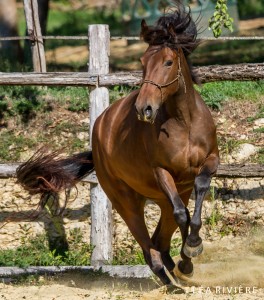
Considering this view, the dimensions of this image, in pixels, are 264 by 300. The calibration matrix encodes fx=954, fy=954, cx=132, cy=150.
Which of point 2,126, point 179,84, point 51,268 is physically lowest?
point 51,268

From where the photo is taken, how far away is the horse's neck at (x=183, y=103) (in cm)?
685

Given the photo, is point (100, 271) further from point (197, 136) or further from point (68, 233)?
point (197, 136)

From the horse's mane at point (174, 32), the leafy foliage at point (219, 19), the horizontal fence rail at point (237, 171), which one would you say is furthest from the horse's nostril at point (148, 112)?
the leafy foliage at point (219, 19)

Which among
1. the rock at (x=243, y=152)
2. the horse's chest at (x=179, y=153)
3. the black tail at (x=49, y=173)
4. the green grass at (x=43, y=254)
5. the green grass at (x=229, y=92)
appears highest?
the horse's chest at (x=179, y=153)

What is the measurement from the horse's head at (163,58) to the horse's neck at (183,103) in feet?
0.27

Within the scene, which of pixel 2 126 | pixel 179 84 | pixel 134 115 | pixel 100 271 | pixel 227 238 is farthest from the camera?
pixel 2 126

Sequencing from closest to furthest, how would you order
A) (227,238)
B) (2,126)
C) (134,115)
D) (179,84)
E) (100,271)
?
(179,84) → (134,115) → (100,271) → (227,238) → (2,126)

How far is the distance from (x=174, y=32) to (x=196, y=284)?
2170 millimetres

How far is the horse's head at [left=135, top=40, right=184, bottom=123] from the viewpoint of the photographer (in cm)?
630

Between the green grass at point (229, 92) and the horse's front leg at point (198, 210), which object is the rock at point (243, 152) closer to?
the green grass at point (229, 92)

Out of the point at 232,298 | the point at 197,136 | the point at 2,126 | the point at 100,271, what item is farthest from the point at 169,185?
the point at 2,126

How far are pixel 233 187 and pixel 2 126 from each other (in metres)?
2.65

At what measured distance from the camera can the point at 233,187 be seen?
9328 millimetres

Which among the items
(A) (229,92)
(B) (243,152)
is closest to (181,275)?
(B) (243,152)
